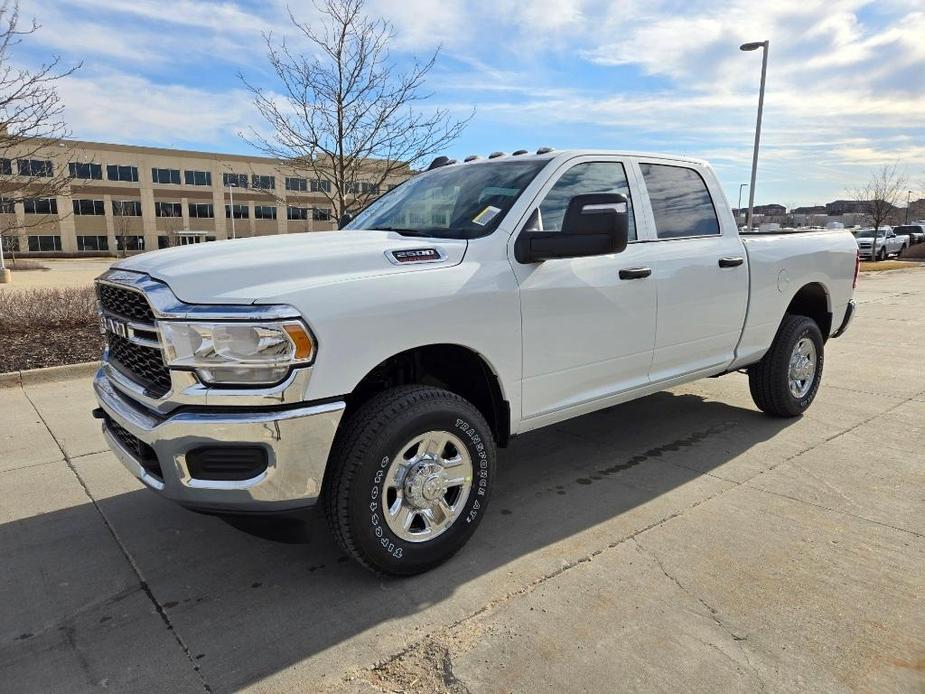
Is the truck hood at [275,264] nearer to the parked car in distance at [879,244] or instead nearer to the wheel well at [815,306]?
the wheel well at [815,306]

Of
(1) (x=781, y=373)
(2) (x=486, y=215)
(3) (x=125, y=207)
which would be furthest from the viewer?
(3) (x=125, y=207)

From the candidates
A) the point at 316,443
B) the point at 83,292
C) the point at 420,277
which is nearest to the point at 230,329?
the point at 316,443

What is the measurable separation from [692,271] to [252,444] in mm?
2908

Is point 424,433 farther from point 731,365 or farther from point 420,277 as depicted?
point 731,365

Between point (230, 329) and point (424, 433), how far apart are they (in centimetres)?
93

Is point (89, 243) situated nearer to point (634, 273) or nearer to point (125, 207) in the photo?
point (125, 207)

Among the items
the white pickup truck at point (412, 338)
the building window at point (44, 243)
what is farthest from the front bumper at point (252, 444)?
the building window at point (44, 243)

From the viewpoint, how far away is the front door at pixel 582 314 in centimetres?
331

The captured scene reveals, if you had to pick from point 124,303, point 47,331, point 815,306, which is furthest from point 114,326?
point 47,331

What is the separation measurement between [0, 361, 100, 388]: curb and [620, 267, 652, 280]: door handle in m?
5.71

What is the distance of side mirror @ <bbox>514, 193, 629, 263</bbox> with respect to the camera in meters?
2.99

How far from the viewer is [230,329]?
2.45 metres

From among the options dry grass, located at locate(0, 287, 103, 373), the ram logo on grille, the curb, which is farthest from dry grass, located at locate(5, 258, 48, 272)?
the ram logo on grille

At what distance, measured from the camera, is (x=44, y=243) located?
210 ft
